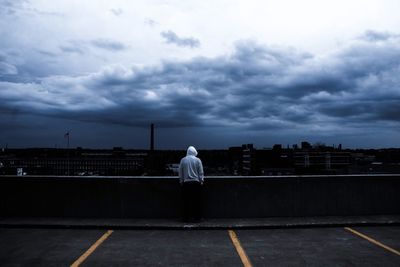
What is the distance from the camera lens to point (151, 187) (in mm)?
8703

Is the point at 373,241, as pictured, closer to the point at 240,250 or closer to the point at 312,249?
the point at 312,249

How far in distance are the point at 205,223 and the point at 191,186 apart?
86 cm

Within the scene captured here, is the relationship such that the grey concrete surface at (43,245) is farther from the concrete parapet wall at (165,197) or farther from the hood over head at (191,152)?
the hood over head at (191,152)

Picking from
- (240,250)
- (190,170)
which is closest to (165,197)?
(190,170)

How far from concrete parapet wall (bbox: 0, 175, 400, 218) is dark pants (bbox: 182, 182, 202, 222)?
49cm

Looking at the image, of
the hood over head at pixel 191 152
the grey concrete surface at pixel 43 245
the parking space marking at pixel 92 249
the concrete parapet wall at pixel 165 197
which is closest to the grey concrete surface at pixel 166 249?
the parking space marking at pixel 92 249

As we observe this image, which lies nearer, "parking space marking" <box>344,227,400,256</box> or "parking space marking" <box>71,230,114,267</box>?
"parking space marking" <box>71,230,114,267</box>

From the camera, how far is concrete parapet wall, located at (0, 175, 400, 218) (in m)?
8.69

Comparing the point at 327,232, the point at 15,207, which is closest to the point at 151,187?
the point at 15,207

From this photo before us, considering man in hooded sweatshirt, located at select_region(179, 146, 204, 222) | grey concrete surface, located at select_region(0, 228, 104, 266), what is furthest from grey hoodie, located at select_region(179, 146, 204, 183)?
grey concrete surface, located at select_region(0, 228, 104, 266)

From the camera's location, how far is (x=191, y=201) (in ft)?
27.0

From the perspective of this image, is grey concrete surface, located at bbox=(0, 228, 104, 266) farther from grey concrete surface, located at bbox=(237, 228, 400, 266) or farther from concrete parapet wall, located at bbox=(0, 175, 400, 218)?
grey concrete surface, located at bbox=(237, 228, 400, 266)

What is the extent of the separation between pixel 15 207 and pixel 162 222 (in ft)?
11.9

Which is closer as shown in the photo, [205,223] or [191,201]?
[205,223]
